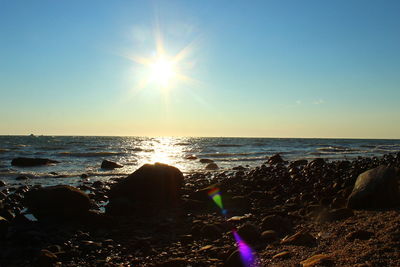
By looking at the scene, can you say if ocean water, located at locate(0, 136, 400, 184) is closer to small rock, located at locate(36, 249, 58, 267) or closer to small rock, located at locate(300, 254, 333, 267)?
small rock, located at locate(36, 249, 58, 267)

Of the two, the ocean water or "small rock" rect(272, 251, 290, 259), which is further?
the ocean water

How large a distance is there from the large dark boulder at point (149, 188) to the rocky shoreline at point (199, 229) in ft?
0.17

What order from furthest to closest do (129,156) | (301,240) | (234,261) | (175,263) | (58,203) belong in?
(129,156), (58,203), (301,240), (175,263), (234,261)

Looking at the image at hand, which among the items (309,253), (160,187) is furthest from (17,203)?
(309,253)

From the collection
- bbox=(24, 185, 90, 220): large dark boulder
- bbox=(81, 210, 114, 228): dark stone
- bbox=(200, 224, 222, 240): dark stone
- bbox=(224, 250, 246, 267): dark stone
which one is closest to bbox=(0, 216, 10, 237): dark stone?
bbox=(24, 185, 90, 220): large dark boulder

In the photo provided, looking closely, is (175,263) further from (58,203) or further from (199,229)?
(58,203)

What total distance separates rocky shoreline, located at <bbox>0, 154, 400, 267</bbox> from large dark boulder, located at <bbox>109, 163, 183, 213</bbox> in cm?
5

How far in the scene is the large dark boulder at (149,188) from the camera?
12.2 m

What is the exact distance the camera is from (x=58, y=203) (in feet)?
30.9

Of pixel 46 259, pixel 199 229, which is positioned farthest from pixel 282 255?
pixel 46 259

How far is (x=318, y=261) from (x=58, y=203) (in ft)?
24.6

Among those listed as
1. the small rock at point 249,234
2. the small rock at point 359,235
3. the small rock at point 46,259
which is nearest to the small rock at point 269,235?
the small rock at point 249,234

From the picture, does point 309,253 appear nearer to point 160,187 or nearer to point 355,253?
point 355,253

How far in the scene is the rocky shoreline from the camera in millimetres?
5344
